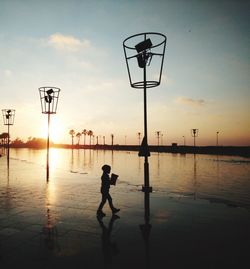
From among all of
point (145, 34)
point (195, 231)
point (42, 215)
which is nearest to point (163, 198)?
point (195, 231)

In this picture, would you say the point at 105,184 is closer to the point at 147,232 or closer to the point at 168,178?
the point at 147,232

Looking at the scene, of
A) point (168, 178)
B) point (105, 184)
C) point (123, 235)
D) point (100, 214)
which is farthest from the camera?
point (168, 178)

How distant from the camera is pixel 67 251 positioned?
4938mm

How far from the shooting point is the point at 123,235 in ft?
19.4

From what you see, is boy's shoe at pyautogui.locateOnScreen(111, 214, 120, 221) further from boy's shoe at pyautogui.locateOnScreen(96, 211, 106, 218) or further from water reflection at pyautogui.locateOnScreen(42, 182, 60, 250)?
water reflection at pyautogui.locateOnScreen(42, 182, 60, 250)

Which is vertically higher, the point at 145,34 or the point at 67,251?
the point at 145,34

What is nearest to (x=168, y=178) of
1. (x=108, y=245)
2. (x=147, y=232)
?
(x=147, y=232)

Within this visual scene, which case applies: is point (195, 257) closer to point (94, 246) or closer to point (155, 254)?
point (155, 254)

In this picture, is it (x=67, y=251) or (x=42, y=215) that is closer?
(x=67, y=251)

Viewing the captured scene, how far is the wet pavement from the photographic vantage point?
15.0ft

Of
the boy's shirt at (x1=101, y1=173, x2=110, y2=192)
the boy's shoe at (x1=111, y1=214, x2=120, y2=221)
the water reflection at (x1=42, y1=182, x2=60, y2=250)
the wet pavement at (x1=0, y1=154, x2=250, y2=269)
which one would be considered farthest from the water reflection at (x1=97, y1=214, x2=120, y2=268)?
the boy's shirt at (x1=101, y1=173, x2=110, y2=192)

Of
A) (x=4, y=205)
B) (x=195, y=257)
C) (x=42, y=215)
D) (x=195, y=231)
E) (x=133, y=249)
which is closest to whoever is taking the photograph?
(x=195, y=257)

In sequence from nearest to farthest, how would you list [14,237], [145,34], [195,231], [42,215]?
1. [14,237]
2. [195,231]
3. [42,215]
4. [145,34]

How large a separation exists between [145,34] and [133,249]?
789cm
